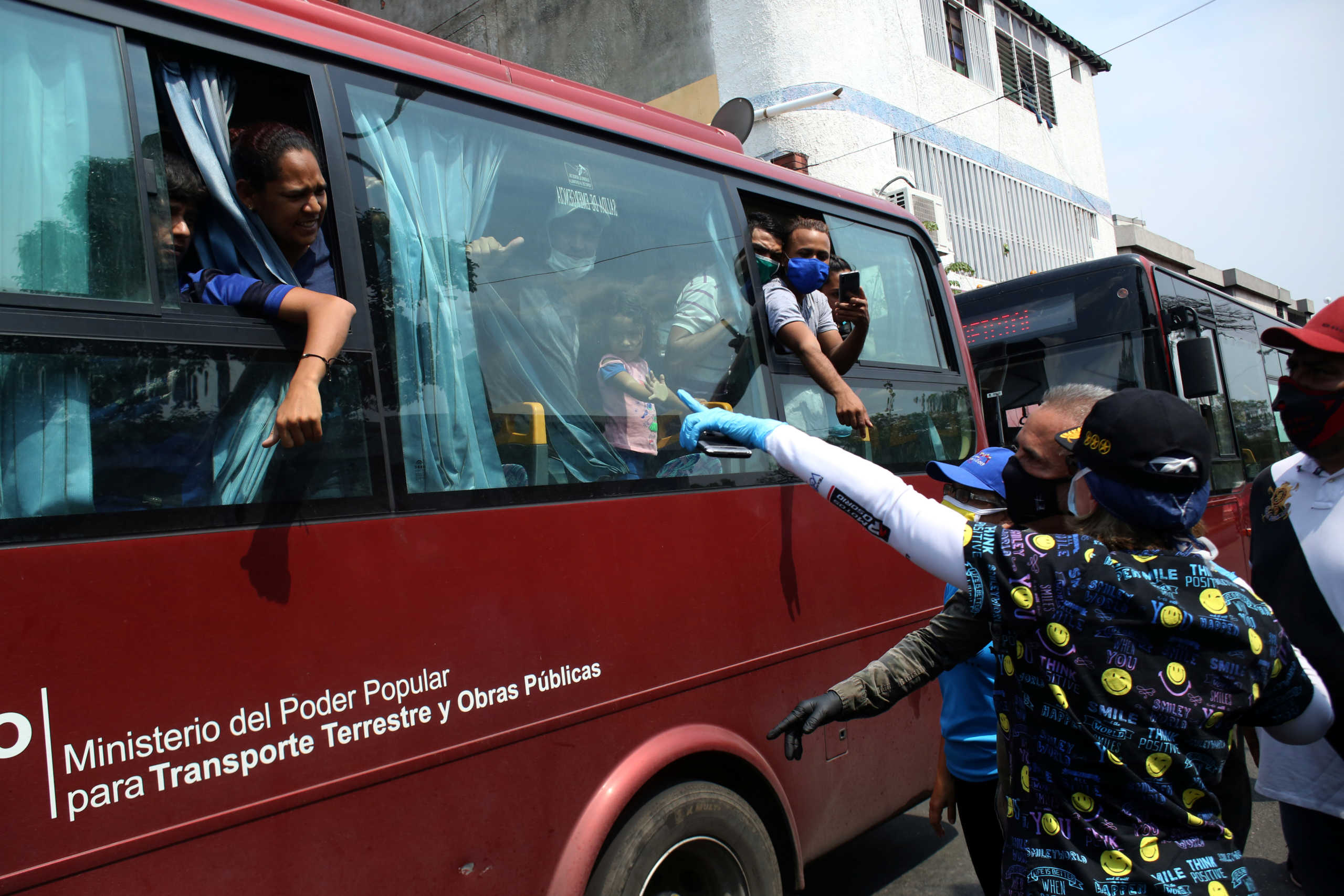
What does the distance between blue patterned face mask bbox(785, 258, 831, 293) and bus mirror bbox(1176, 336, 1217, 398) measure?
4.56 meters

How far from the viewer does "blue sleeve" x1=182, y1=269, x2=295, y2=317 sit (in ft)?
6.51

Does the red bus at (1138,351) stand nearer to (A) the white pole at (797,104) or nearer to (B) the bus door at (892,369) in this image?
(B) the bus door at (892,369)

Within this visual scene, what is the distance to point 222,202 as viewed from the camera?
2.12 metres

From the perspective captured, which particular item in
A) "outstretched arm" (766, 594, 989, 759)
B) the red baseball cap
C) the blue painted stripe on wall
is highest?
the blue painted stripe on wall

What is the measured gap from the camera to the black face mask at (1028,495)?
2229mm

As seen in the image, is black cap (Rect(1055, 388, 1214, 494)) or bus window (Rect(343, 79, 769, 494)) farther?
bus window (Rect(343, 79, 769, 494))

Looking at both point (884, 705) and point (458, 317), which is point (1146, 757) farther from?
point (458, 317)

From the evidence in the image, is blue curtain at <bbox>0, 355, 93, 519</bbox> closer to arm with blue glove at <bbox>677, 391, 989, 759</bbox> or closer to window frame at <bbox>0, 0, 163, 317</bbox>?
window frame at <bbox>0, 0, 163, 317</bbox>

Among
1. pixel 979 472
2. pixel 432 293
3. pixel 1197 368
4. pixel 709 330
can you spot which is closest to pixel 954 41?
pixel 1197 368

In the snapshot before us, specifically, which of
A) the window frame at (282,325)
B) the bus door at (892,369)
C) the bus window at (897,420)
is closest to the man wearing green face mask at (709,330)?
the bus door at (892,369)

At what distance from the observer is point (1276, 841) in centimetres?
429

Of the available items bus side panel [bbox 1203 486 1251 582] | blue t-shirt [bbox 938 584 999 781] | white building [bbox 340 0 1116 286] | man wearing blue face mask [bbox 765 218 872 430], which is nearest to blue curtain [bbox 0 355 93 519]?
blue t-shirt [bbox 938 584 999 781]

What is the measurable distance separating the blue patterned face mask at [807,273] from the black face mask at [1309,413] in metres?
1.54

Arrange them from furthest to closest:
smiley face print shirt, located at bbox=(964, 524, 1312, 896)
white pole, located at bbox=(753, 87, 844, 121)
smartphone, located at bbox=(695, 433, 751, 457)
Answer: white pole, located at bbox=(753, 87, 844, 121)
smartphone, located at bbox=(695, 433, 751, 457)
smiley face print shirt, located at bbox=(964, 524, 1312, 896)
